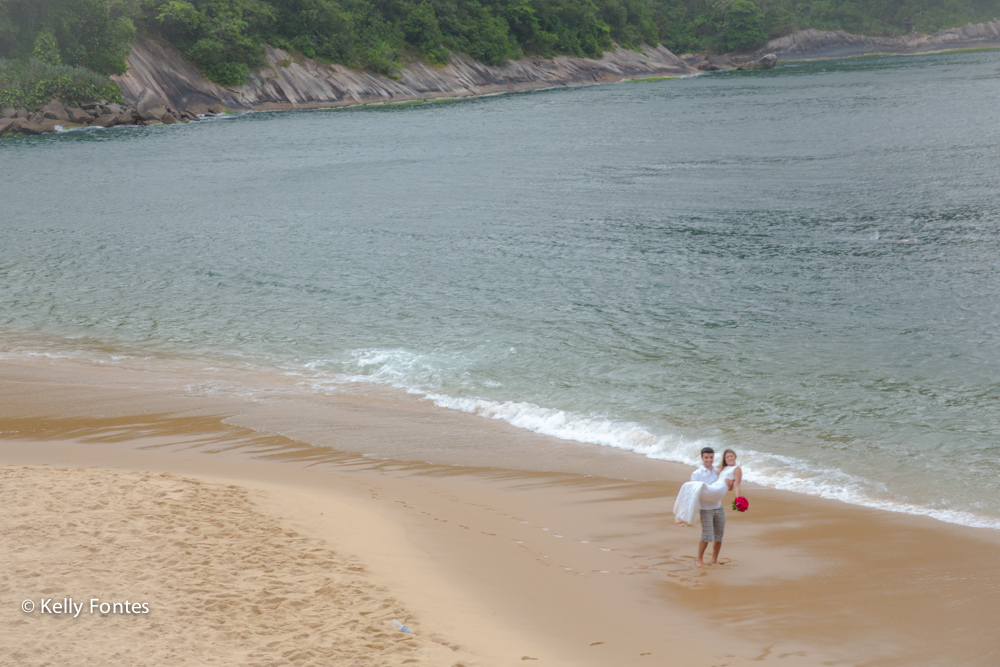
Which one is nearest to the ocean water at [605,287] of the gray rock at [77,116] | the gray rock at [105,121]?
the gray rock at [77,116]

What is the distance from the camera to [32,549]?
7465mm

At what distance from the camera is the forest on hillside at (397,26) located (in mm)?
70250

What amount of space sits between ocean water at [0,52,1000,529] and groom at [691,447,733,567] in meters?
2.55

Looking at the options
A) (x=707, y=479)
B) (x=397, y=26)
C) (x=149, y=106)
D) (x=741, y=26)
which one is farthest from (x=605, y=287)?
(x=741, y=26)

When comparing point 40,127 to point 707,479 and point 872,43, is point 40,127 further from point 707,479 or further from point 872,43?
point 872,43

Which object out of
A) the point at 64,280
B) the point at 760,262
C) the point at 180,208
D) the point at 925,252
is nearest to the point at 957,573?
the point at 760,262

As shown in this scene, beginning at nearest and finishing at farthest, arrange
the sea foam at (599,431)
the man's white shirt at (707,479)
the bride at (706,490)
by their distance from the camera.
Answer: the bride at (706,490), the man's white shirt at (707,479), the sea foam at (599,431)

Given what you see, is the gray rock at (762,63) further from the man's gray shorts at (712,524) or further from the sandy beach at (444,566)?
the man's gray shorts at (712,524)

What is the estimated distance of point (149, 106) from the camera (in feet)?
233

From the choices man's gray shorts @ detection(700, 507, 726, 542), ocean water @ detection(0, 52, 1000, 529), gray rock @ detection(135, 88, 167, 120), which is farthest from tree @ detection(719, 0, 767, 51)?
man's gray shorts @ detection(700, 507, 726, 542)

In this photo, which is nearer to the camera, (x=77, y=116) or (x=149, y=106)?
(x=77, y=116)

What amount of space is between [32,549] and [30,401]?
7491 mm

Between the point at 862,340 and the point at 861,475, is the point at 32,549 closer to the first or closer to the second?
the point at 861,475

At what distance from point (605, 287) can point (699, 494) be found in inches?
475
